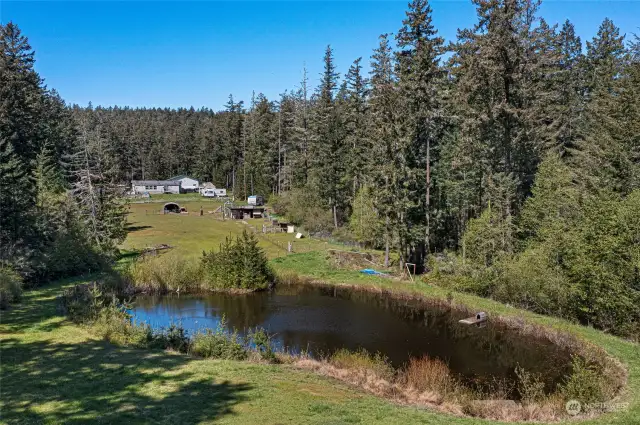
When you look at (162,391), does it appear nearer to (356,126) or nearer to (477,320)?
(477,320)

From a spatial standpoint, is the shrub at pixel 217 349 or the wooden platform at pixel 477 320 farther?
the wooden platform at pixel 477 320

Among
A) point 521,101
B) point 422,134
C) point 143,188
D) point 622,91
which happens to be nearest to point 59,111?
point 143,188

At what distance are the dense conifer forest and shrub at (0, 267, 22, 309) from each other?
213cm

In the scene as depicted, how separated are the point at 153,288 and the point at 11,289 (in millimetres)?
11029

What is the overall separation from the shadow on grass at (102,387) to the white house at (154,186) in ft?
283

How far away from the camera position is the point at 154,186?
9756 centimetres

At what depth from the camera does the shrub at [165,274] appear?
99.8ft

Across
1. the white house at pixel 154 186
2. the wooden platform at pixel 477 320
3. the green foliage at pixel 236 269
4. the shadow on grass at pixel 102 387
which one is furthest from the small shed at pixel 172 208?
the shadow on grass at pixel 102 387

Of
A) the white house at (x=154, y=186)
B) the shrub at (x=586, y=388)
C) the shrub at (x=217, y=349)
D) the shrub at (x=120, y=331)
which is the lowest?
the shrub at (x=586, y=388)

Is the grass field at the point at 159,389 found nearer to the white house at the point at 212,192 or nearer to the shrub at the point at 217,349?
the shrub at the point at 217,349

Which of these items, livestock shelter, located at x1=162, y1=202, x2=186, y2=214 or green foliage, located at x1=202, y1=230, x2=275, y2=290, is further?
livestock shelter, located at x1=162, y1=202, x2=186, y2=214

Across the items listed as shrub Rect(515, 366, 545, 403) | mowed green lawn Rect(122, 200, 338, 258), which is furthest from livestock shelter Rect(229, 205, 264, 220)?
shrub Rect(515, 366, 545, 403)

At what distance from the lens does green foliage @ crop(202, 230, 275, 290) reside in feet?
104

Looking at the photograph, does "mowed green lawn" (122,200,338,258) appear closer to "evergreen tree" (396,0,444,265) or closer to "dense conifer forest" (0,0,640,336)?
"dense conifer forest" (0,0,640,336)
